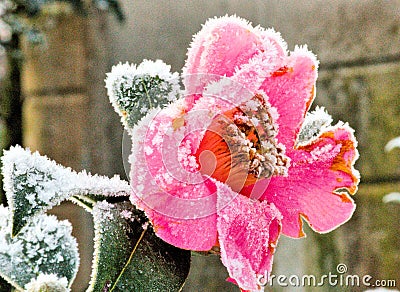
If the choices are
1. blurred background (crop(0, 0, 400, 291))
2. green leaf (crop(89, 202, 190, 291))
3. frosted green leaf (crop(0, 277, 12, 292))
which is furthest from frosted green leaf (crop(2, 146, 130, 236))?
blurred background (crop(0, 0, 400, 291))

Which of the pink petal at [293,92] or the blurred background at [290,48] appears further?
the blurred background at [290,48]

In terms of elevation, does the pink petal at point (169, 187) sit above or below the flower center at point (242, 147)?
below

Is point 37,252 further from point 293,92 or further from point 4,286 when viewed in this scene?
point 293,92

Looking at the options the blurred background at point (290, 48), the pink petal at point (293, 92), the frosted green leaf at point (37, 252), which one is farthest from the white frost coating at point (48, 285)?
the blurred background at point (290, 48)

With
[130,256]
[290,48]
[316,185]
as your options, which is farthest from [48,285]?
[290,48]

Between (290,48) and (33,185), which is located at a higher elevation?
(290,48)

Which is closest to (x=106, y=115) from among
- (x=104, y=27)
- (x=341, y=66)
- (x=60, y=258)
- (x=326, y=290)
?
(x=104, y=27)

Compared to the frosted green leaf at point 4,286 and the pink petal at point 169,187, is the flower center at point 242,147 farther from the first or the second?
the frosted green leaf at point 4,286
